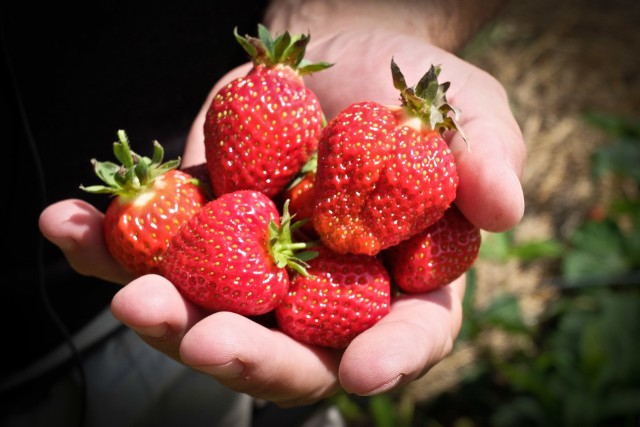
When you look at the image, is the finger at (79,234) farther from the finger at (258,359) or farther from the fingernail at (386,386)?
the fingernail at (386,386)

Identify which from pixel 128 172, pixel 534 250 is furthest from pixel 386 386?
pixel 534 250

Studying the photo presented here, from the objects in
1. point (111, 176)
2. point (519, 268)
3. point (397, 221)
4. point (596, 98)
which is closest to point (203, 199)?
point (111, 176)

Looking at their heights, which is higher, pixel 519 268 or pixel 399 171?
pixel 399 171

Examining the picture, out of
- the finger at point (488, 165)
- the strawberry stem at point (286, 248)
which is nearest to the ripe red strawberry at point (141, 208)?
the strawberry stem at point (286, 248)

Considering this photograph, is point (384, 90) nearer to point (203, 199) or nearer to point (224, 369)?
point (203, 199)

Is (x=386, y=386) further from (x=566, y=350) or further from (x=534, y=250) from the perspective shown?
(x=534, y=250)

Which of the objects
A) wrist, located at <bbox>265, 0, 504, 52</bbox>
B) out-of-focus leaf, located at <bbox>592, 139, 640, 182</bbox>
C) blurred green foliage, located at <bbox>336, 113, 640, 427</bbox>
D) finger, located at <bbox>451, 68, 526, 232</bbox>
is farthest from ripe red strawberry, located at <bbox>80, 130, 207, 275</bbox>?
out-of-focus leaf, located at <bbox>592, 139, 640, 182</bbox>

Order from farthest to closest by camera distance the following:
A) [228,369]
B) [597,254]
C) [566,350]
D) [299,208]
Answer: [597,254] < [566,350] < [299,208] < [228,369]
